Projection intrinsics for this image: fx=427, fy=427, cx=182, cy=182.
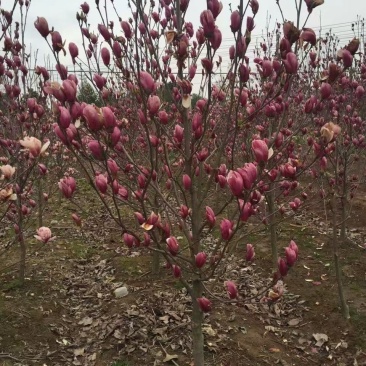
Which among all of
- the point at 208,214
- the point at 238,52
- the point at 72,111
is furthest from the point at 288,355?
the point at 72,111

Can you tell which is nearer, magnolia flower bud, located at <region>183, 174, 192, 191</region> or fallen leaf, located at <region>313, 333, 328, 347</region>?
magnolia flower bud, located at <region>183, 174, 192, 191</region>

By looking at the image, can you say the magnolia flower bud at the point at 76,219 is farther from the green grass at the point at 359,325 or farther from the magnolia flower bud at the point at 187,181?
the green grass at the point at 359,325

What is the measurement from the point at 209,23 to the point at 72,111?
69cm

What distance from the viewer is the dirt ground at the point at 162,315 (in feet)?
11.5

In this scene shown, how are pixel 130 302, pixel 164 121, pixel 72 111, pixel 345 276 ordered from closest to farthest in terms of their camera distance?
1. pixel 72 111
2. pixel 164 121
3. pixel 130 302
4. pixel 345 276

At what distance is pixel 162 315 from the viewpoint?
4004 millimetres

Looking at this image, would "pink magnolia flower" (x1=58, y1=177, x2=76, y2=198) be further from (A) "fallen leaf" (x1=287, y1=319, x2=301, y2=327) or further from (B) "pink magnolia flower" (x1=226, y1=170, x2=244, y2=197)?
(A) "fallen leaf" (x1=287, y1=319, x2=301, y2=327)

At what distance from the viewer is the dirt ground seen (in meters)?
3.50

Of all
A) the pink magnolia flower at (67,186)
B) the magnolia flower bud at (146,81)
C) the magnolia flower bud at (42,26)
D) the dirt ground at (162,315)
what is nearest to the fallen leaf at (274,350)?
the dirt ground at (162,315)

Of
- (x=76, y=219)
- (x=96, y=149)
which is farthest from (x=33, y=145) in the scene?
(x=76, y=219)

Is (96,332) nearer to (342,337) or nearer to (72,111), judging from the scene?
(342,337)

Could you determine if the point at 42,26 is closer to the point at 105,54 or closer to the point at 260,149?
the point at 105,54

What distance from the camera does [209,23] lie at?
1817 millimetres

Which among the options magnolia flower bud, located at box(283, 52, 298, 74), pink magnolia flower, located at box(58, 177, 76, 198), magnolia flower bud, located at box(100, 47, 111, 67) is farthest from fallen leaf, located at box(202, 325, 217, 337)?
magnolia flower bud, located at box(283, 52, 298, 74)
